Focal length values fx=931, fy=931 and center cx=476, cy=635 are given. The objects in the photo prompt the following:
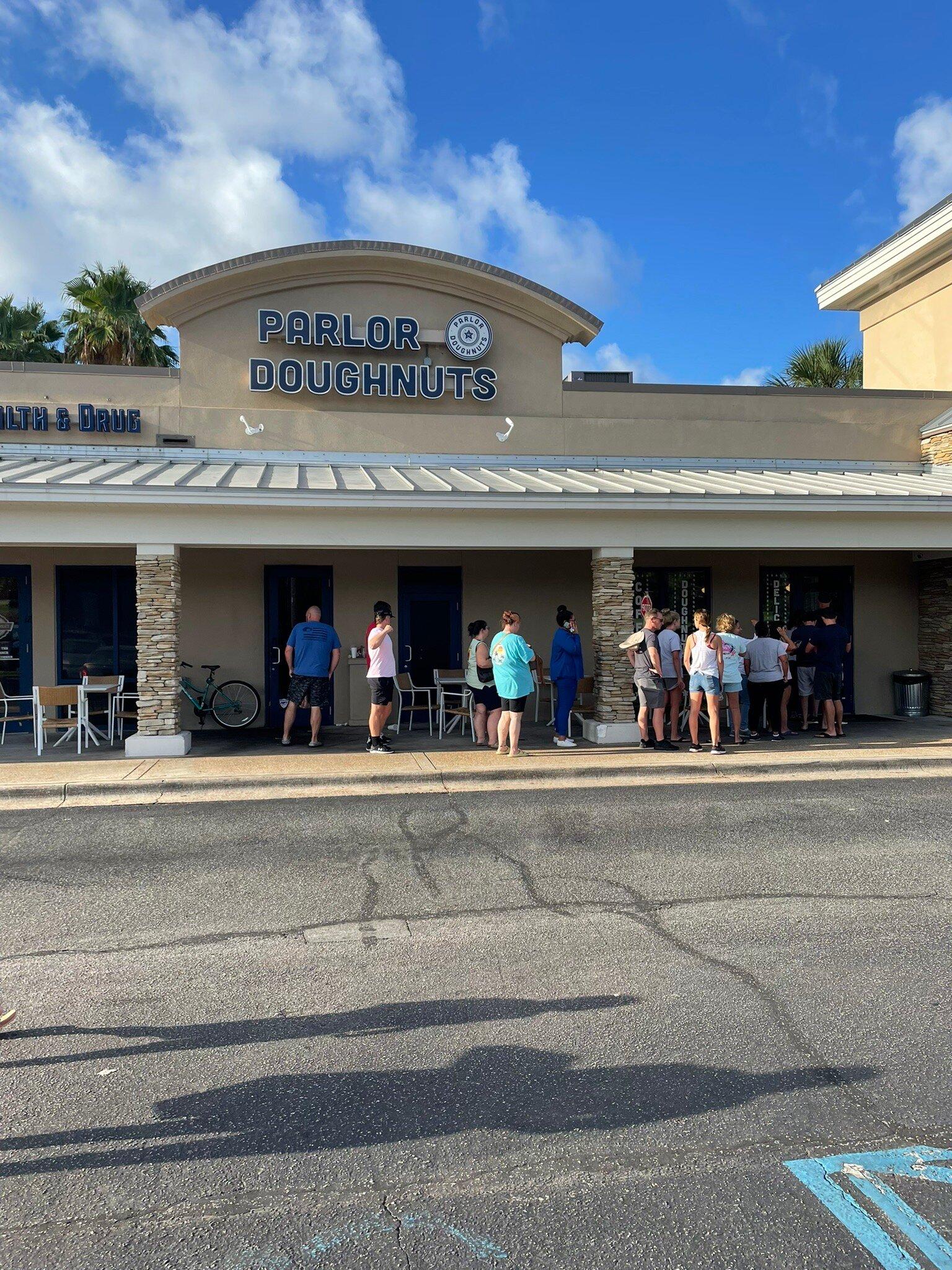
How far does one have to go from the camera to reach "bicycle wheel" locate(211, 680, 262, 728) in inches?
569

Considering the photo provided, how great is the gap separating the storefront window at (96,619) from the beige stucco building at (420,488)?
3 cm

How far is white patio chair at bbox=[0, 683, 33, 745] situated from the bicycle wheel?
8.60 feet

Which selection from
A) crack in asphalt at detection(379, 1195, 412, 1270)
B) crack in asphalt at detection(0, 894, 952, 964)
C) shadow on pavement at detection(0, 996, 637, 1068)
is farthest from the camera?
crack in asphalt at detection(0, 894, 952, 964)

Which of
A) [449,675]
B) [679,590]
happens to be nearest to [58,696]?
[449,675]

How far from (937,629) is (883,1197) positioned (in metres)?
14.5

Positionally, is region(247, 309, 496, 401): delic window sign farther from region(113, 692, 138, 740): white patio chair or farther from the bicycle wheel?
region(113, 692, 138, 740): white patio chair

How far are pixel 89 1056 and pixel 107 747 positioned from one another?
29.7ft

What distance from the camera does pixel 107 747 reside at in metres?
12.7

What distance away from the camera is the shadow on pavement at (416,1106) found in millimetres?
3539

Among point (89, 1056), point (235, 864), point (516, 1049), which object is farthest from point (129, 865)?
point (516, 1049)

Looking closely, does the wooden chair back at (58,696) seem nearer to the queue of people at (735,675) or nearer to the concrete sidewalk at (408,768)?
the concrete sidewalk at (408,768)

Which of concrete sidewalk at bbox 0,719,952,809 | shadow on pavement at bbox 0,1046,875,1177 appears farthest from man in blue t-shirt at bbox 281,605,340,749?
shadow on pavement at bbox 0,1046,875,1177

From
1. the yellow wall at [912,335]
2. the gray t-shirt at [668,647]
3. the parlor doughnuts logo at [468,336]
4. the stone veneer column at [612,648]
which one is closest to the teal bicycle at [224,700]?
the stone veneer column at [612,648]

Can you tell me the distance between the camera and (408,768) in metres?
10.8
